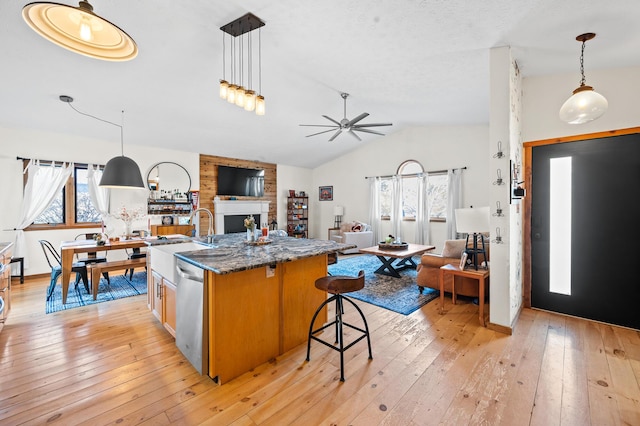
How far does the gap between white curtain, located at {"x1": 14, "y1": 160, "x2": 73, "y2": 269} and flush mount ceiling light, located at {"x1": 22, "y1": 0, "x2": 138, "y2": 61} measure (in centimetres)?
475

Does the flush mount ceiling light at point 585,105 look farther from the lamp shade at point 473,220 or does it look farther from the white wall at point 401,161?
the white wall at point 401,161

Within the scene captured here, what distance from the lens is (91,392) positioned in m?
1.94

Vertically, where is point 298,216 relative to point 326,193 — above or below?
below

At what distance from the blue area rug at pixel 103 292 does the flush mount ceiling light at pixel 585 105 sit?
561cm

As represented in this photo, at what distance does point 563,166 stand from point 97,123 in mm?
6924

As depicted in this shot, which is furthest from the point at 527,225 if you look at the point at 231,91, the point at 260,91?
the point at 260,91

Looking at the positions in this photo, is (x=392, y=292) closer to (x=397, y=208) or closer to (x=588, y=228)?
(x=588, y=228)

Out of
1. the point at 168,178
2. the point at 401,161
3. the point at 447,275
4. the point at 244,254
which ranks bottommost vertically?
the point at 447,275

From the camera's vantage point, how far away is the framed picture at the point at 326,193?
29.6 ft

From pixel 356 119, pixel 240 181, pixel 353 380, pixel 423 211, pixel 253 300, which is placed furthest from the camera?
pixel 240 181

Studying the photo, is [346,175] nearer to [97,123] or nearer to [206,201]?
[206,201]

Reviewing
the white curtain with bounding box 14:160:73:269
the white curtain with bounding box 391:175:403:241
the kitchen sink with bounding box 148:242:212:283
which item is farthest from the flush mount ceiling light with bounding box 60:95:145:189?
the white curtain with bounding box 391:175:403:241

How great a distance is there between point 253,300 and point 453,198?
224 inches

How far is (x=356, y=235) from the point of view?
7344 millimetres
